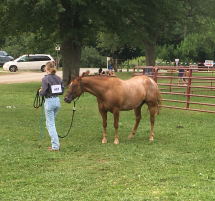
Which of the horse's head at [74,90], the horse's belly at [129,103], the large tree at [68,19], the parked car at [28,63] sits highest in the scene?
the large tree at [68,19]

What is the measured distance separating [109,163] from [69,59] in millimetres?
15788

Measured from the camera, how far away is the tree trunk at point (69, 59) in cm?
2198

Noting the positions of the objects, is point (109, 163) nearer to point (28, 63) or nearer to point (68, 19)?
point (68, 19)

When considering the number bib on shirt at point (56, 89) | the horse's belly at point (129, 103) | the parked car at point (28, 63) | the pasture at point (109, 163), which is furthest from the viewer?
the parked car at point (28, 63)

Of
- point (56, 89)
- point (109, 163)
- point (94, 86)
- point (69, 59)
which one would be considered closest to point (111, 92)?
point (94, 86)

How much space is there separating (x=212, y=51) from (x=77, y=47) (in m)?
34.4

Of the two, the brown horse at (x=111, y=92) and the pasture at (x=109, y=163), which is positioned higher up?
the brown horse at (x=111, y=92)

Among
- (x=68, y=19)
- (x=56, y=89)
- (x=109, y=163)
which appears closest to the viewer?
(x=109, y=163)

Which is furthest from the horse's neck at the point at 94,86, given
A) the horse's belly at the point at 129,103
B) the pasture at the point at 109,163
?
the pasture at the point at 109,163

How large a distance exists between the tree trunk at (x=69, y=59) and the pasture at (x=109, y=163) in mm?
10661

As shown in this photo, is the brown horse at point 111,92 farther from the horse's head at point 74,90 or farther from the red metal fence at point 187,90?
the red metal fence at point 187,90

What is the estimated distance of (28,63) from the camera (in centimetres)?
3956

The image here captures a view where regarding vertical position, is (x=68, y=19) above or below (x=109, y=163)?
above

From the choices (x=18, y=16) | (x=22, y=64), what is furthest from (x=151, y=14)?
(x=22, y=64)
